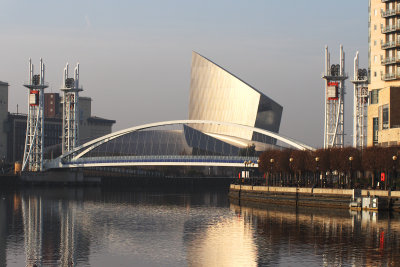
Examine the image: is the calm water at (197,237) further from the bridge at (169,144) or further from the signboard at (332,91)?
the bridge at (169,144)

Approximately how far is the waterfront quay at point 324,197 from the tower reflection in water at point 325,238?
7.95 ft

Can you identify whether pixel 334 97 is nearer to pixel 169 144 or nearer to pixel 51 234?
pixel 169 144

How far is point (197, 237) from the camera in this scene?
212ft

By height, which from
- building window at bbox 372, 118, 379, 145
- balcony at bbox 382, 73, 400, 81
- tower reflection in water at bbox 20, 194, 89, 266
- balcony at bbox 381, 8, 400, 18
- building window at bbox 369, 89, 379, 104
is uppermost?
balcony at bbox 381, 8, 400, 18

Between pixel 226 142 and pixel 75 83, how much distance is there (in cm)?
3792

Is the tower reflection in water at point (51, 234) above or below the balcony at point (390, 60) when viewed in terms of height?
below

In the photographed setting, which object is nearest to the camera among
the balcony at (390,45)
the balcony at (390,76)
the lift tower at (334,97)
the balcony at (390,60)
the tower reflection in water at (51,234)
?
the tower reflection in water at (51,234)

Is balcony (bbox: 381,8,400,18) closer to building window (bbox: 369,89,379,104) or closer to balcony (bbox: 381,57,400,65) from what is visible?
balcony (bbox: 381,57,400,65)

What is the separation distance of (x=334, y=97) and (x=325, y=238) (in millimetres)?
78771

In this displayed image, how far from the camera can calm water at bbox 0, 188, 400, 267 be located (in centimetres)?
5250

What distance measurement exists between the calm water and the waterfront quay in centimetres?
272

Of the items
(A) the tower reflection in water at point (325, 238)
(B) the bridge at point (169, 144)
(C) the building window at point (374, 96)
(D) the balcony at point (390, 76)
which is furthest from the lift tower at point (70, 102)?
(A) the tower reflection in water at point (325, 238)

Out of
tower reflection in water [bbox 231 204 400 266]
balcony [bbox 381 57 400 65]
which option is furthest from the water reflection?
balcony [bbox 381 57 400 65]

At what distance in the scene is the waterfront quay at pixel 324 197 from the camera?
7994 centimetres
